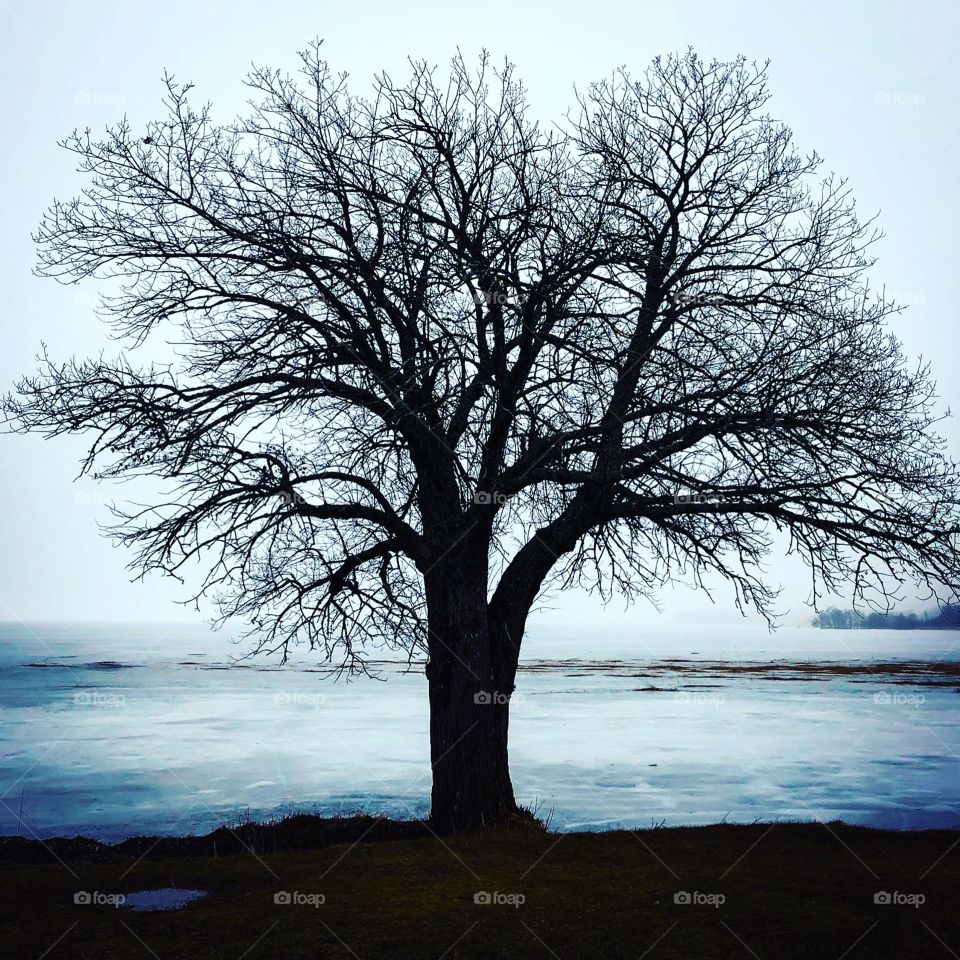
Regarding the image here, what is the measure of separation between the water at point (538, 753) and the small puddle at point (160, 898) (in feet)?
16.7

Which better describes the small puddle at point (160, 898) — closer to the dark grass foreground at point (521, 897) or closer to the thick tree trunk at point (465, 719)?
the dark grass foreground at point (521, 897)

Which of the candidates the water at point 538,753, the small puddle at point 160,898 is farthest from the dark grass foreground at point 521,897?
the water at point 538,753

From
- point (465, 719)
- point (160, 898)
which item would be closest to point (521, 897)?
point (160, 898)

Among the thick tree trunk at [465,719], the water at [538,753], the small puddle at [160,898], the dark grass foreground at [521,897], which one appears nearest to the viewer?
the dark grass foreground at [521,897]

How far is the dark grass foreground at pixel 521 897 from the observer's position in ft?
23.5

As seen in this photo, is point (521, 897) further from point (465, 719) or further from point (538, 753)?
point (538, 753)

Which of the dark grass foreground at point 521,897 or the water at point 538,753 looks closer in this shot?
the dark grass foreground at point 521,897

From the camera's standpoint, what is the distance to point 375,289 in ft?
39.0

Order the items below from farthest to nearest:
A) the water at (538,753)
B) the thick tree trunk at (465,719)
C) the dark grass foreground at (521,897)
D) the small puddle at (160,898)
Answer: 1. the water at (538,753)
2. the thick tree trunk at (465,719)
3. the small puddle at (160,898)
4. the dark grass foreground at (521,897)

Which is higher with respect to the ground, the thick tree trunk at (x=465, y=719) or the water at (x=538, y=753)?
the thick tree trunk at (x=465, y=719)

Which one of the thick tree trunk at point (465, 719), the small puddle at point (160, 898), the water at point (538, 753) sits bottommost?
Answer: the water at point (538, 753)

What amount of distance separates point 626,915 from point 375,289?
7614 mm

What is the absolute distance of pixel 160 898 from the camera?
29.3 feet

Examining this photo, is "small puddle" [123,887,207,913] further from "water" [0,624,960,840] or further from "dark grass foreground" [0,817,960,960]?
"water" [0,624,960,840]
